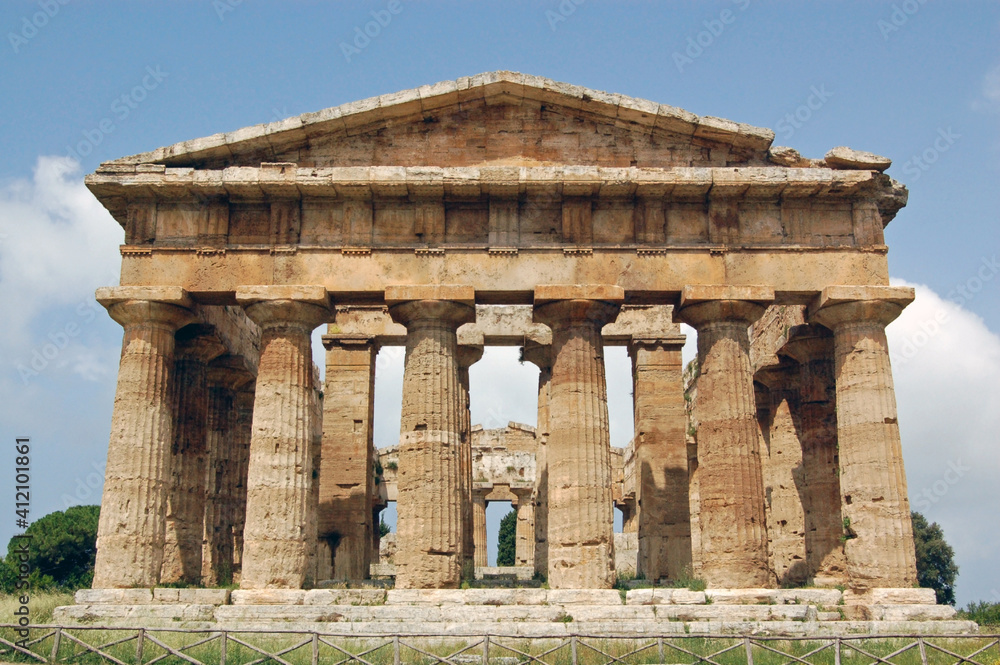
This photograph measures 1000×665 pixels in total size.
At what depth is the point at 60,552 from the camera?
122ft

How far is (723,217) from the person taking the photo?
22.2 m

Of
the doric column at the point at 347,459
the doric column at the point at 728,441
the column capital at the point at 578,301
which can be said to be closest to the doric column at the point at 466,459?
the doric column at the point at 347,459

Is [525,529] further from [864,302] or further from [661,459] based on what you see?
[864,302]

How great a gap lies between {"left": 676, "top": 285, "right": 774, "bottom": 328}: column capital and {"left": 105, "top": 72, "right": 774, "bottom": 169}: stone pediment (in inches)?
114

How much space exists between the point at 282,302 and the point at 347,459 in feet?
20.4

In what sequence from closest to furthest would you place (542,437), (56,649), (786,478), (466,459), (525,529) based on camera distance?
(56,649), (466,459), (786,478), (542,437), (525,529)

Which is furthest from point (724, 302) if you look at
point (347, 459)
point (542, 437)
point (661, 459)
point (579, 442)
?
point (347, 459)

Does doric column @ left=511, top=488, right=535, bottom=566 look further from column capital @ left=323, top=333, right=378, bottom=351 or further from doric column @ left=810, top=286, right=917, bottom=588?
doric column @ left=810, top=286, right=917, bottom=588

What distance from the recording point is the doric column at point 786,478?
85.1 feet

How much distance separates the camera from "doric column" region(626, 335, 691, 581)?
82.5ft

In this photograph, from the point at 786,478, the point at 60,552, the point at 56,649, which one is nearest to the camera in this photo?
the point at 56,649

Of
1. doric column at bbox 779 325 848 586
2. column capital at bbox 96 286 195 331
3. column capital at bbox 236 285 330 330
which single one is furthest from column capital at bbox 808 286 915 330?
column capital at bbox 96 286 195 331

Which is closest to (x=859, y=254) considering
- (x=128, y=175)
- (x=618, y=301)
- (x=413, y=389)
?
(x=618, y=301)

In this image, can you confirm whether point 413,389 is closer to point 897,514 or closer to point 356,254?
point 356,254
